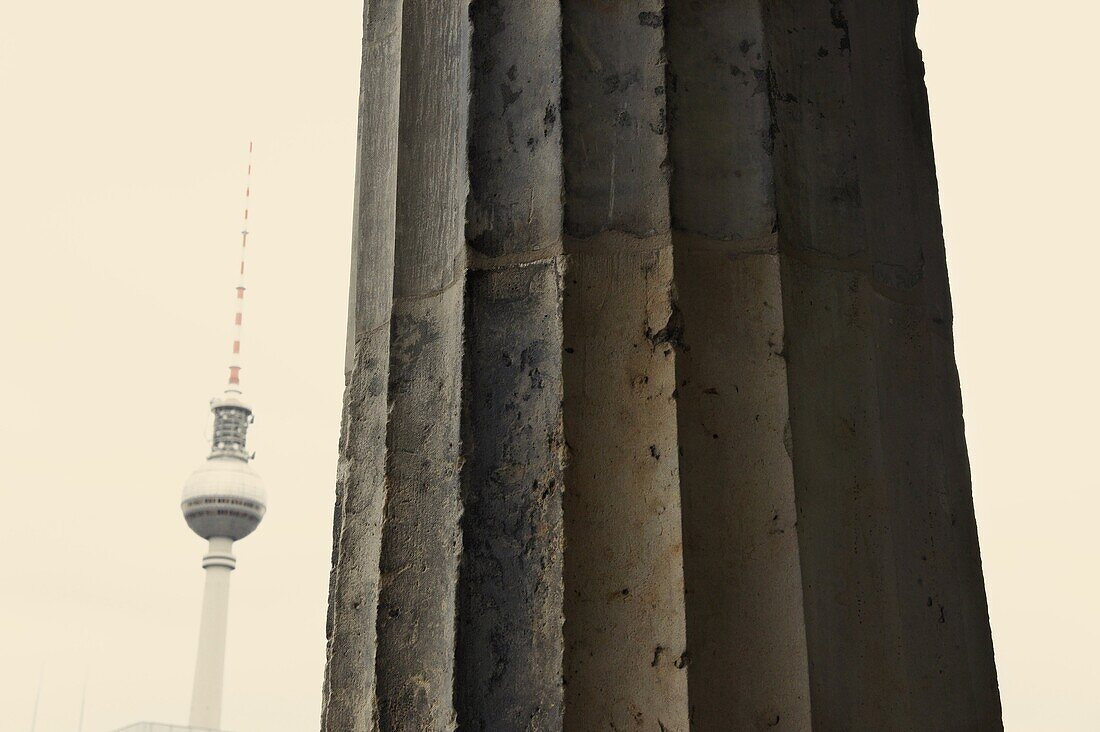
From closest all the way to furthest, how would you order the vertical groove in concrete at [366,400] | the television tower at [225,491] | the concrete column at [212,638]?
the vertical groove in concrete at [366,400], the television tower at [225,491], the concrete column at [212,638]

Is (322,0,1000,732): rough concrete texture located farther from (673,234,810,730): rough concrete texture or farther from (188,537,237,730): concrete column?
(188,537,237,730): concrete column

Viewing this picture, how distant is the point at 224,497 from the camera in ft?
123

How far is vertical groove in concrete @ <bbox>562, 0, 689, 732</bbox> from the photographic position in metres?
1.09

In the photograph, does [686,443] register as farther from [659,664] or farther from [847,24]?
[847,24]

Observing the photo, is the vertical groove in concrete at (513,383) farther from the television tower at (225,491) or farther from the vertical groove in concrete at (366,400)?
the television tower at (225,491)

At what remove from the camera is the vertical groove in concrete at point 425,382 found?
3.78ft

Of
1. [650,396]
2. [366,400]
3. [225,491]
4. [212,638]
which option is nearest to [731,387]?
[650,396]

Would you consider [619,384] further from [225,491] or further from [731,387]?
[225,491]

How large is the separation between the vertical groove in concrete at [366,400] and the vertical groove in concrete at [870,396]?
1.30 ft

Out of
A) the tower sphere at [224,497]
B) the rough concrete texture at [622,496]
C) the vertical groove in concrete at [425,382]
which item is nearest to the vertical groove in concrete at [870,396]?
the rough concrete texture at [622,496]

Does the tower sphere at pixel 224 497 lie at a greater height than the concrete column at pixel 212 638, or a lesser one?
greater

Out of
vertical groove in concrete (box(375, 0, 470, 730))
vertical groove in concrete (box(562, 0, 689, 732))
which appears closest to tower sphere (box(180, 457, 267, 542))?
vertical groove in concrete (box(375, 0, 470, 730))

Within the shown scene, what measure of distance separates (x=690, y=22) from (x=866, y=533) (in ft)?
1.76

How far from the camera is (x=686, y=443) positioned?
1.15 meters
